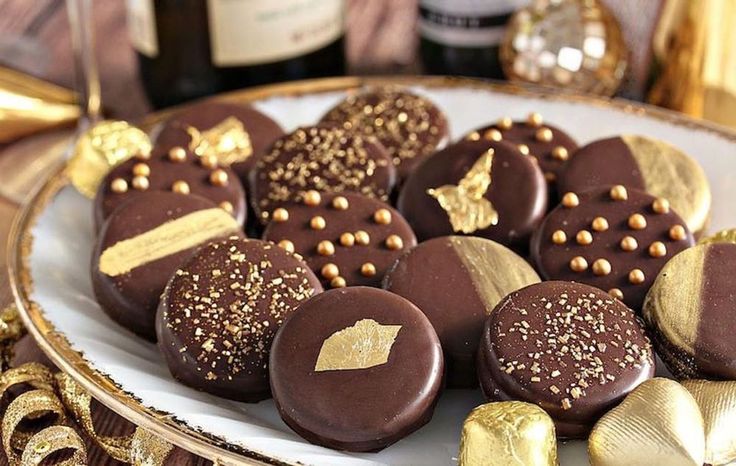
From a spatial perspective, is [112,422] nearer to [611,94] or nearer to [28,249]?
[28,249]

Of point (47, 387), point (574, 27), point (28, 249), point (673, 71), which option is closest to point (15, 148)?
point (28, 249)

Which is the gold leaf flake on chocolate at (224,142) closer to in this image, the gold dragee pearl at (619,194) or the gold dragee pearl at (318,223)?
the gold dragee pearl at (318,223)

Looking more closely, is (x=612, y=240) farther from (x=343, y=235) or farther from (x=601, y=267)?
(x=343, y=235)

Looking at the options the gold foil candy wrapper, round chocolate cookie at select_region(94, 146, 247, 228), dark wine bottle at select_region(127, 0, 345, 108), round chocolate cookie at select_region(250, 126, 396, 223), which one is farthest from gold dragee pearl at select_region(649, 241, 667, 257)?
dark wine bottle at select_region(127, 0, 345, 108)

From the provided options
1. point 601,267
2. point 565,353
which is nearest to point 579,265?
point 601,267

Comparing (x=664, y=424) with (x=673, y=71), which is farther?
(x=673, y=71)

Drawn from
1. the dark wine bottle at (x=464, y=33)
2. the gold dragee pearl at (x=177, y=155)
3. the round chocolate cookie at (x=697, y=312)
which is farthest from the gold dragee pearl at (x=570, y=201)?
the dark wine bottle at (x=464, y=33)
